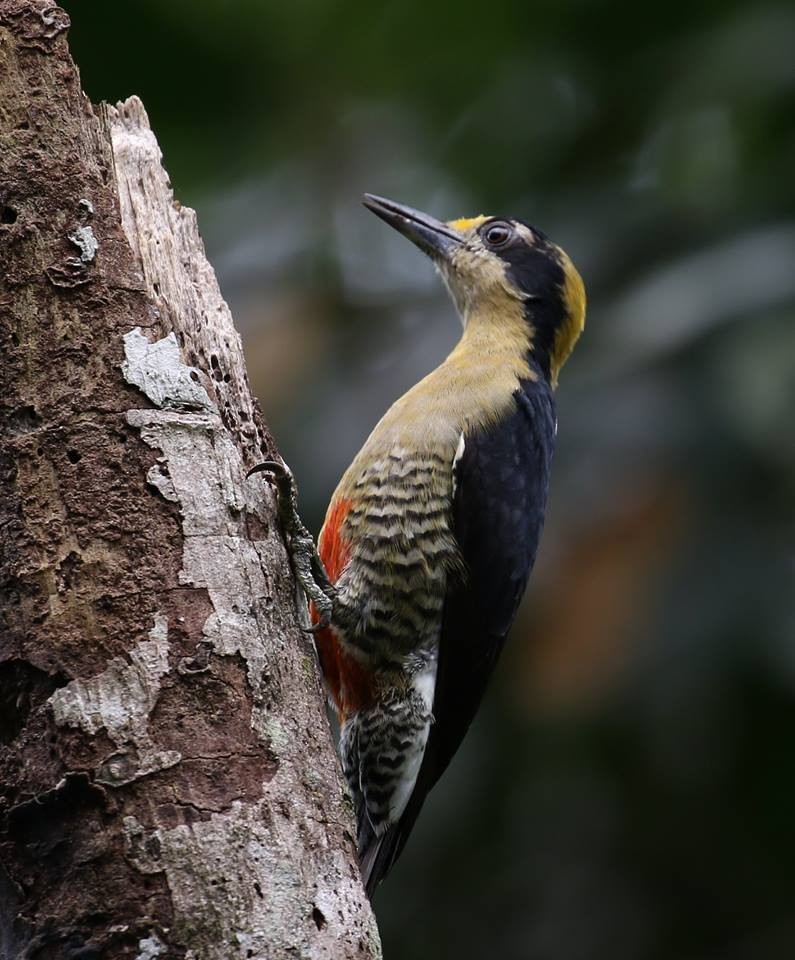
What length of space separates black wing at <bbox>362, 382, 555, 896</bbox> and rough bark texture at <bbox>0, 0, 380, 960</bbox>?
1114mm

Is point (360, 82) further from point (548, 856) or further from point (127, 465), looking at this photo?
point (127, 465)

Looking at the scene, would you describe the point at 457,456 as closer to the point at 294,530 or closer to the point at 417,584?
the point at 417,584

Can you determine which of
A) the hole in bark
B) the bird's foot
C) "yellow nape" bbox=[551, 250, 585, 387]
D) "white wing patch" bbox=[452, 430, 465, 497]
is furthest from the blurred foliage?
the hole in bark

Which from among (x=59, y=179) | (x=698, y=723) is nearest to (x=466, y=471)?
(x=698, y=723)

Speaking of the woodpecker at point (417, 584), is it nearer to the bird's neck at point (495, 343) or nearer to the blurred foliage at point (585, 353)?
the bird's neck at point (495, 343)

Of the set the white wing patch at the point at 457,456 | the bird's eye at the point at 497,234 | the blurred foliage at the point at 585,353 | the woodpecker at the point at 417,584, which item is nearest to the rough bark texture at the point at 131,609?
the woodpecker at the point at 417,584

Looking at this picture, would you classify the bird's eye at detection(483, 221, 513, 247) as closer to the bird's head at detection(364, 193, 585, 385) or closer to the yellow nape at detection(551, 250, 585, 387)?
the bird's head at detection(364, 193, 585, 385)

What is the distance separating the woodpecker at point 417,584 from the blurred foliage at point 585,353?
0.65 metres

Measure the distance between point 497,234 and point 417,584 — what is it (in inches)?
70.5

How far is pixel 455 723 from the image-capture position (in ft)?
13.7

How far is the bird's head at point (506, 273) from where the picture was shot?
16.6 ft

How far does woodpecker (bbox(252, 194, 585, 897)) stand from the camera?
399cm

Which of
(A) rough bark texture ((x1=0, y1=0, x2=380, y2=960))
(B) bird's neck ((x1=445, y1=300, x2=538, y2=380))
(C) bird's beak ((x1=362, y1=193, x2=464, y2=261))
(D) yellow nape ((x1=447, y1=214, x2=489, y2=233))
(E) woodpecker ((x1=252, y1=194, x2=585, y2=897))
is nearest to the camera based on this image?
(A) rough bark texture ((x1=0, y1=0, x2=380, y2=960))

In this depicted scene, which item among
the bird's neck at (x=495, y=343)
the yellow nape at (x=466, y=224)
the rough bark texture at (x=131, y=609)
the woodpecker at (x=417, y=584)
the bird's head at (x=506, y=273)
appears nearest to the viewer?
the rough bark texture at (x=131, y=609)
